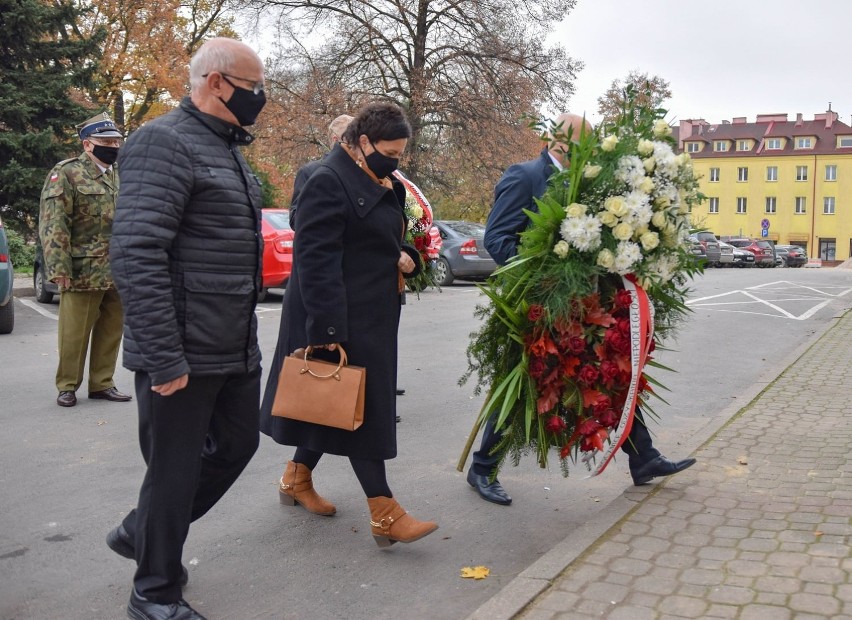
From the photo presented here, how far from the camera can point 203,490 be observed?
11.7ft

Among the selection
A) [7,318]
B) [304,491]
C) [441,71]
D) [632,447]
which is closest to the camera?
[304,491]

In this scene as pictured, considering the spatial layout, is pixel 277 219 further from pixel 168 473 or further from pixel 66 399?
pixel 168 473

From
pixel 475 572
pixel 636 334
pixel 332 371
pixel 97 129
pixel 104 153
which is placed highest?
pixel 97 129

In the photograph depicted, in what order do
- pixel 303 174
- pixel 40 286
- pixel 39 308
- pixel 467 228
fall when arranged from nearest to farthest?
pixel 303 174
pixel 39 308
pixel 40 286
pixel 467 228

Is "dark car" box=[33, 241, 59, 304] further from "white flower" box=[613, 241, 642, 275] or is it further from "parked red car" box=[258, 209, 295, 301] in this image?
"white flower" box=[613, 241, 642, 275]

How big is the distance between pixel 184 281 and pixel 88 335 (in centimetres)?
460

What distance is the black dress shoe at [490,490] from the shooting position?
4.88 meters

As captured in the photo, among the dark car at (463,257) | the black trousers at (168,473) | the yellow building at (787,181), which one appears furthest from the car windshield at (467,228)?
the yellow building at (787,181)

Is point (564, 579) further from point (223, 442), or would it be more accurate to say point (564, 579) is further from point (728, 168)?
point (728, 168)

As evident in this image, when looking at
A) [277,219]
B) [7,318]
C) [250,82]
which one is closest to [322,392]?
[250,82]

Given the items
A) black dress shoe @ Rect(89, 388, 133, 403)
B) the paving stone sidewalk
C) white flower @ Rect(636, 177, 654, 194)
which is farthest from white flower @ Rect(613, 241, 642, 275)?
black dress shoe @ Rect(89, 388, 133, 403)

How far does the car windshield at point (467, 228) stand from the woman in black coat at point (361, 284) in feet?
54.9

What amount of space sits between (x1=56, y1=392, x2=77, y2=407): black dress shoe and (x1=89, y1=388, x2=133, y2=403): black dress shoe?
0.23m

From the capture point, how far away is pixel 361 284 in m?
3.95
